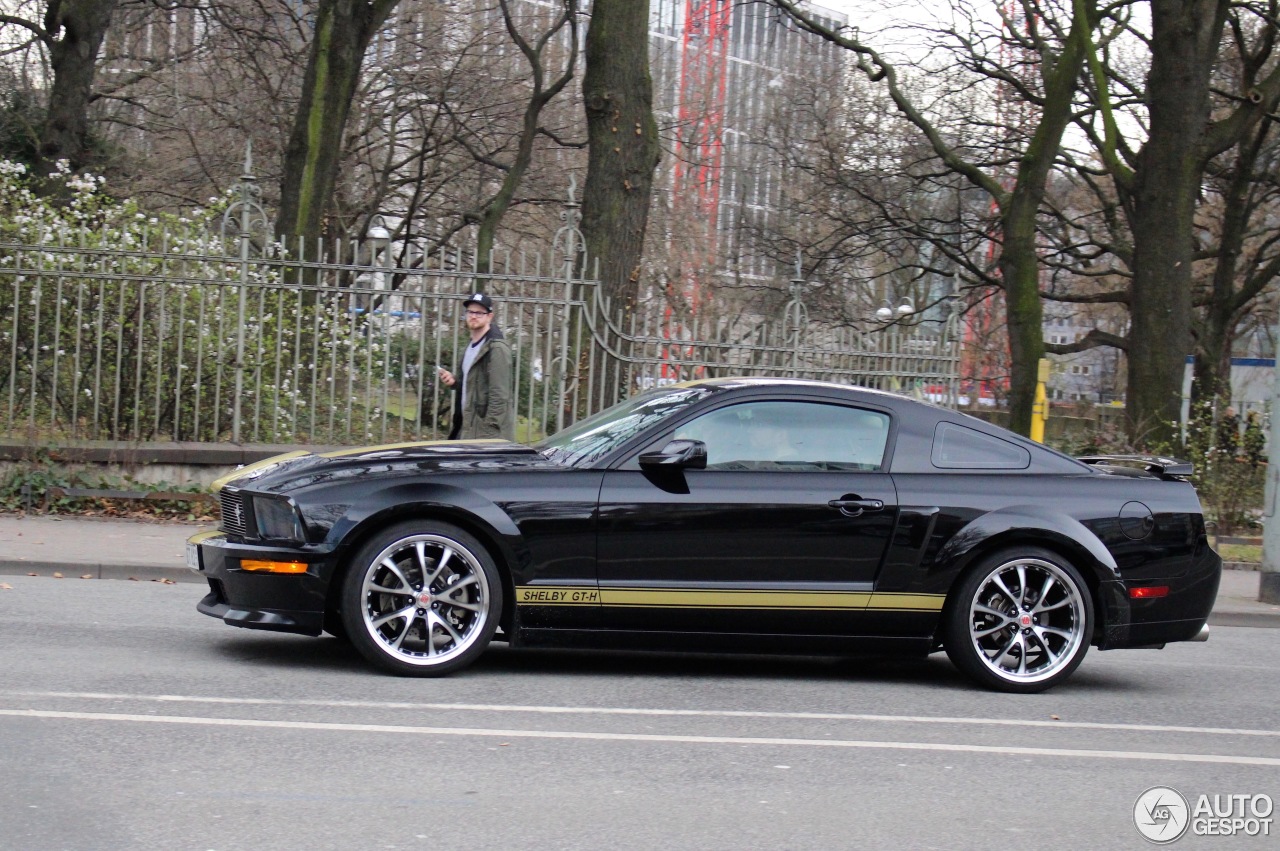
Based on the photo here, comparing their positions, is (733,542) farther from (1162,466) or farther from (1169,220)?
(1169,220)

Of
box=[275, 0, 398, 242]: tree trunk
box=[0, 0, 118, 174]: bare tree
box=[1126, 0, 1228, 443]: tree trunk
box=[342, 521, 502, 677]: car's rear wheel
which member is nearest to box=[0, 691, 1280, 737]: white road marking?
box=[342, 521, 502, 677]: car's rear wheel

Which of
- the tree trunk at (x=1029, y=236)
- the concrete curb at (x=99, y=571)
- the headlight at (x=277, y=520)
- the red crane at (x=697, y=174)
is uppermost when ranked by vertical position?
the red crane at (x=697, y=174)

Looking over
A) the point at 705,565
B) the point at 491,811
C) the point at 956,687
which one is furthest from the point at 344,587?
the point at 956,687

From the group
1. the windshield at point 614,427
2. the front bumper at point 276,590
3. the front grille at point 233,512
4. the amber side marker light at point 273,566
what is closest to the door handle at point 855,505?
the windshield at point 614,427

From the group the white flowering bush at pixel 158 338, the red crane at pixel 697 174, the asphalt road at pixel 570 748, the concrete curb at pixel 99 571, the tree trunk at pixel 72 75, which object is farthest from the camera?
the red crane at pixel 697 174

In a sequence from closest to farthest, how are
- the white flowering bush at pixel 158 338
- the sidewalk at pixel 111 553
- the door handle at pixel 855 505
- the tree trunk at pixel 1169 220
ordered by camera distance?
the door handle at pixel 855 505 < the sidewalk at pixel 111 553 < the white flowering bush at pixel 158 338 < the tree trunk at pixel 1169 220

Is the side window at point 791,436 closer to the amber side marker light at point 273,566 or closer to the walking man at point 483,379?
the amber side marker light at point 273,566

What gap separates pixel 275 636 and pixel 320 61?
1265 centimetres

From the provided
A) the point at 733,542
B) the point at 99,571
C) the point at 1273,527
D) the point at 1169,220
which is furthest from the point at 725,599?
the point at 1169,220

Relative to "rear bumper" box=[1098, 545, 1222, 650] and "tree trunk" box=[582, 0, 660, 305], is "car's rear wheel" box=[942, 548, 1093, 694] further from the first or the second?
"tree trunk" box=[582, 0, 660, 305]

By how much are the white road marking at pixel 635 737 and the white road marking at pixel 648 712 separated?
0.32 metres

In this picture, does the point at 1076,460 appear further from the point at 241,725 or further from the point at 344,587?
the point at 241,725

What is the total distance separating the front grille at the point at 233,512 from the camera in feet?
23.1

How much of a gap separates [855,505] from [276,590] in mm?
2847
